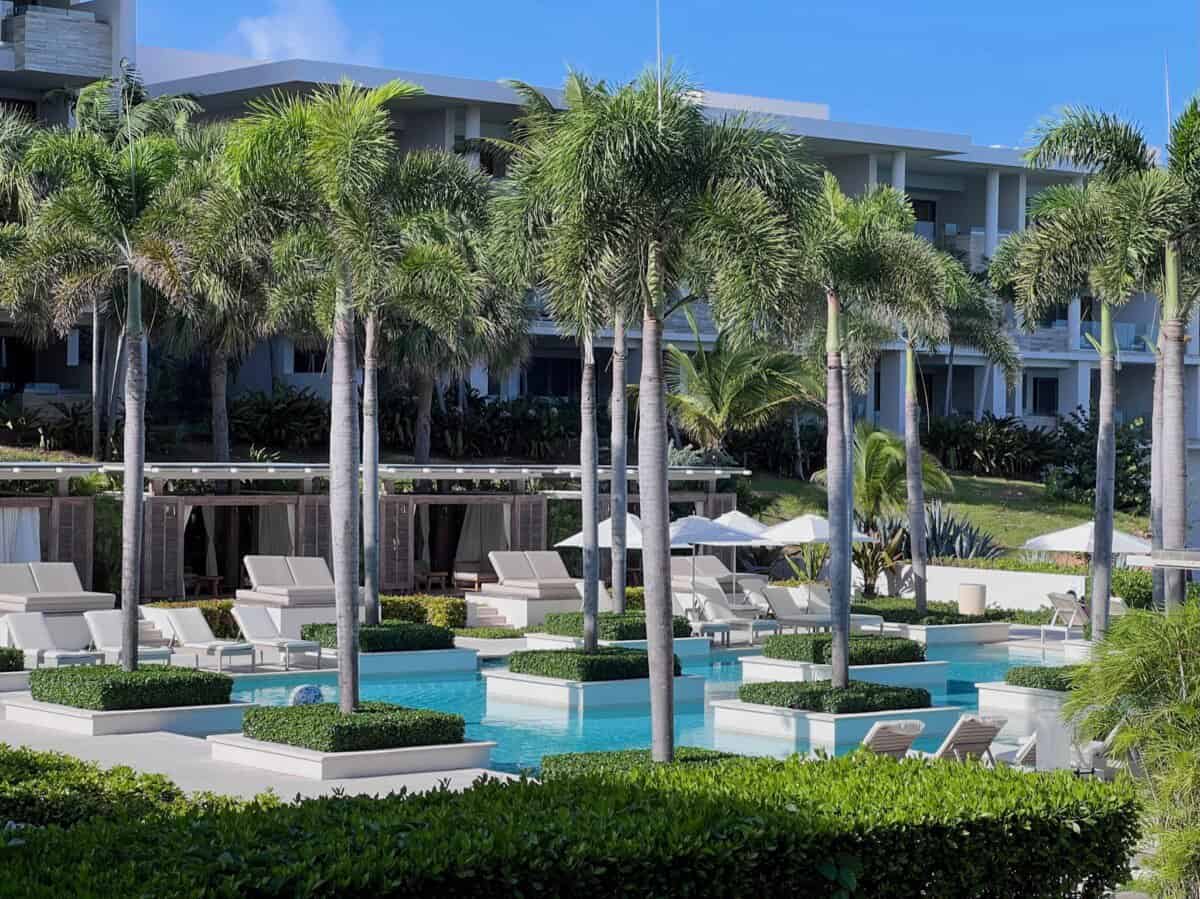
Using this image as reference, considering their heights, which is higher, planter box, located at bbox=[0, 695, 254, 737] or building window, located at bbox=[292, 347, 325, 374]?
building window, located at bbox=[292, 347, 325, 374]

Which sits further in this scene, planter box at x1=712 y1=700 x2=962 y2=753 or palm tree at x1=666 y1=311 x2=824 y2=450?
palm tree at x1=666 y1=311 x2=824 y2=450

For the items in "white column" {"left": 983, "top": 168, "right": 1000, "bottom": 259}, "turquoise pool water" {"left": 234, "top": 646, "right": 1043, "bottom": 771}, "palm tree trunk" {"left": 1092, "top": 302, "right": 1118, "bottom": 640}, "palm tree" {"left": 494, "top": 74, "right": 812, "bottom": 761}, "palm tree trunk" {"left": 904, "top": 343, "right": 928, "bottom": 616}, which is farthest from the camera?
"white column" {"left": 983, "top": 168, "right": 1000, "bottom": 259}

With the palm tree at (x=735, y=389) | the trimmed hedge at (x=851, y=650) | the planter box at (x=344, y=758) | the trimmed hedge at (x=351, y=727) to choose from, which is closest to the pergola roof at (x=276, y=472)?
the palm tree at (x=735, y=389)

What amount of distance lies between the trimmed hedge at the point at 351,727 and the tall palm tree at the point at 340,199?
1.10 ft

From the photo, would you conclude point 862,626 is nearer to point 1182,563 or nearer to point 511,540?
point 511,540

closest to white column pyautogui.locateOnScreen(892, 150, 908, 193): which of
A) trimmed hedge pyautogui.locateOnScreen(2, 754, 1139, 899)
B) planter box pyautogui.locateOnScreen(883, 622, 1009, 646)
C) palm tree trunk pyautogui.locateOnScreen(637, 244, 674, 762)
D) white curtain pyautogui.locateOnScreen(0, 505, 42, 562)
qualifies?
planter box pyautogui.locateOnScreen(883, 622, 1009, 646)

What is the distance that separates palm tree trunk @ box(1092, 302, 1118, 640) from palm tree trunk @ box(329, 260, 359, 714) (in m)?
11.9

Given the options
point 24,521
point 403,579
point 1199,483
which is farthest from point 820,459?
point 24,521

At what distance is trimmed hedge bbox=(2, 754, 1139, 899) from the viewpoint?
7.17m

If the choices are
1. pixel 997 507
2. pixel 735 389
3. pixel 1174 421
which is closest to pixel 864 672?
pixel 1174 421

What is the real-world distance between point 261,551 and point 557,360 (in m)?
20.9

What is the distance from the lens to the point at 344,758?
51.0ft

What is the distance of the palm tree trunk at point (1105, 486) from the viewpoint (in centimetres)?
2412

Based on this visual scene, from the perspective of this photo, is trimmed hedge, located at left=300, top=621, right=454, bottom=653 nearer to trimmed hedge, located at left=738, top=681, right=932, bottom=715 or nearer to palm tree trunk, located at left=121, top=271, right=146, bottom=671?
palm tree trunk, located at left=121, top=271, right=146, bottom=671
